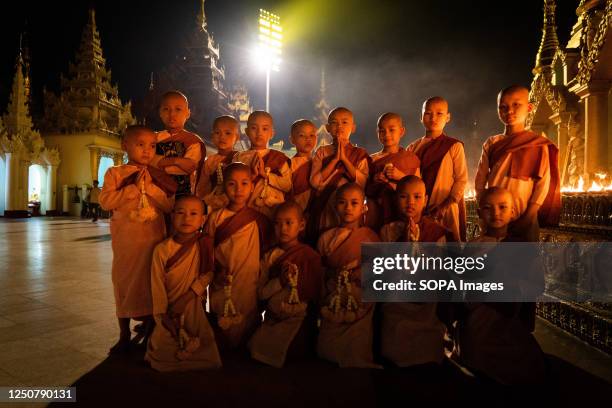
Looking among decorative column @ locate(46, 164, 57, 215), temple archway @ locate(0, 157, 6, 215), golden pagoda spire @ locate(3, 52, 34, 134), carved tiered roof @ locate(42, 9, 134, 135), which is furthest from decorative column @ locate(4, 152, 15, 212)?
carved tiered roof @ locate(42, 9, 134, 135)

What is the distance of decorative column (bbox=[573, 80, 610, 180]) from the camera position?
8.23m

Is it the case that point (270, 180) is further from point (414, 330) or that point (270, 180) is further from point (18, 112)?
point (18, 112)

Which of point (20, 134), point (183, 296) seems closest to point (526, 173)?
point (183, 296)

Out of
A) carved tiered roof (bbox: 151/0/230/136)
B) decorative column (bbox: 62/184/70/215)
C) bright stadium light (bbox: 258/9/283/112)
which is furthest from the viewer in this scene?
carved tiered roof (bbox: 151/0/230/136)

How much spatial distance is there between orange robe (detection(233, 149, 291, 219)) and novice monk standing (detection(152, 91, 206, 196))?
1.41 feet

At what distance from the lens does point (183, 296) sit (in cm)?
316

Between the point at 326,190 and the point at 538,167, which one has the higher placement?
the point at 538,167

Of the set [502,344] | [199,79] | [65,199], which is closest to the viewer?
[502,344]

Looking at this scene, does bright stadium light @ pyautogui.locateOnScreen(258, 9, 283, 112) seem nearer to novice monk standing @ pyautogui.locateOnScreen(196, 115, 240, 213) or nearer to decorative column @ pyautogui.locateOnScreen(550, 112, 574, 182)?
decorative column @ pyautogui.locateOnScreen(550, 112, 574, 182)

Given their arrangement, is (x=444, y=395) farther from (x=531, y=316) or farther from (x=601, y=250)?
(x=601, y=250)

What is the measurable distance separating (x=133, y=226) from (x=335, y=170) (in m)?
1.89

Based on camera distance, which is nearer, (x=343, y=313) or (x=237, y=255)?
(x=343, y=313)

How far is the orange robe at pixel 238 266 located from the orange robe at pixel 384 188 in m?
1.16

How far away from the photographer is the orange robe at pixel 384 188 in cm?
373
